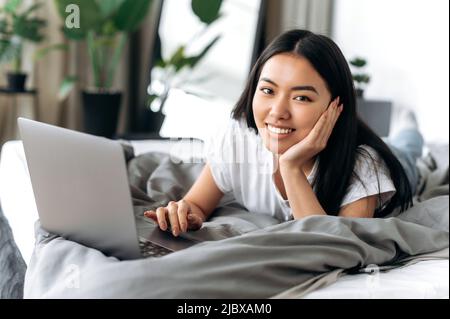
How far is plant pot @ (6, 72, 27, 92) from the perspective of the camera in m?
2.69

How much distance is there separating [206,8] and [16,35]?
2.00 metres

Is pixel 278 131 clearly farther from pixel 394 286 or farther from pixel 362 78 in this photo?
pixel 362 78

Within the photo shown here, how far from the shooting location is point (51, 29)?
9.73 feet

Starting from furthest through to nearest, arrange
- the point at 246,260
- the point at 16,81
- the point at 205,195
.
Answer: the point at 16,81 < the point at 205,195 < the point at 246,260

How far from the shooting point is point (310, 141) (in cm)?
94

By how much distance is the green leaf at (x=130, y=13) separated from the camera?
107 inches

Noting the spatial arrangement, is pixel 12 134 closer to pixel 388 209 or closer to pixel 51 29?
pixel 51 29

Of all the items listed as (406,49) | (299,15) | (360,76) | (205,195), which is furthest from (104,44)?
(205,195)

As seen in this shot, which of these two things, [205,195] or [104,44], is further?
[104,44]

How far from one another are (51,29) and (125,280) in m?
2.51

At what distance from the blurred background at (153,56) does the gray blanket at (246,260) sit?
4.17ft

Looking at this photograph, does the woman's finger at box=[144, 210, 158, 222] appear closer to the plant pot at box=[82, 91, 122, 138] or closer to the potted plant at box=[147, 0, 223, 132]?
the potted plant at box=[147, 0, 223, 132]

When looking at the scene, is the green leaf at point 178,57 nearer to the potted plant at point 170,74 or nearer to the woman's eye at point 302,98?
the potted plant at point 170,74

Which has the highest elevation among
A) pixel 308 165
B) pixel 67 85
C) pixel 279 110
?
pixel 279 110
